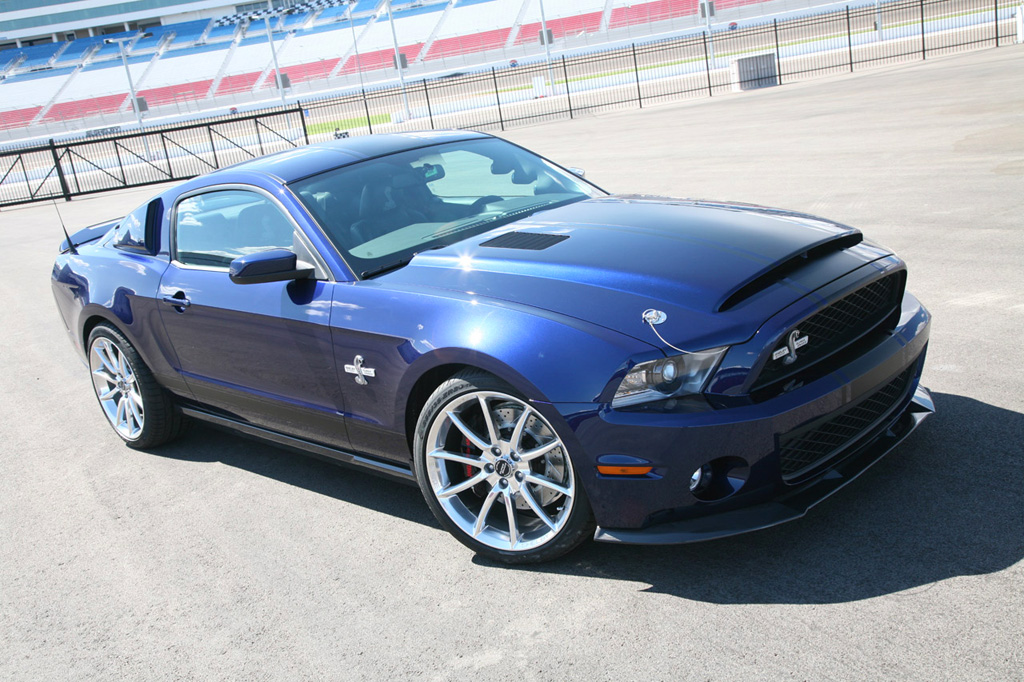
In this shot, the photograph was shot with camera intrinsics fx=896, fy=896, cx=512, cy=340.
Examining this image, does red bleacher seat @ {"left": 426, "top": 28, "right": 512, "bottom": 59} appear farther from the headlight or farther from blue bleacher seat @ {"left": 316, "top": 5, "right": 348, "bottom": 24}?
the headlight

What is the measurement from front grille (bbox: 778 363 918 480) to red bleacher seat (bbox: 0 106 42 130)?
69.9 metres

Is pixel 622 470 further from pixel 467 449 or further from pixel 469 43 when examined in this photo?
pixel 469 43

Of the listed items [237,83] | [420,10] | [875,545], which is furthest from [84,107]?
[875,545]

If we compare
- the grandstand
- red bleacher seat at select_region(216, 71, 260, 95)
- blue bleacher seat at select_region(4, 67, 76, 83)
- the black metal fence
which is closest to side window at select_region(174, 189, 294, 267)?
the black metal fence

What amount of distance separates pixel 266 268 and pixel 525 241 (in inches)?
43.6

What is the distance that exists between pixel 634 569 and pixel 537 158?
8.83 feet

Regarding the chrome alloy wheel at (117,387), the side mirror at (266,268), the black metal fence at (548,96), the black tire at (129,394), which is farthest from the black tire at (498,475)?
the black metal fence at (548,96)

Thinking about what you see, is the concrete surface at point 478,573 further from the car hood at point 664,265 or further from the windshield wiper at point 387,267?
the windshield wiper at point 387,267

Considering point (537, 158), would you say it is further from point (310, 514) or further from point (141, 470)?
point (141, 470)

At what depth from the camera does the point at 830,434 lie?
3139 millimetres

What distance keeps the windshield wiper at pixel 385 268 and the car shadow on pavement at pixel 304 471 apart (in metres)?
0.91

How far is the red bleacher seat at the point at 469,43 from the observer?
61594 millimetres

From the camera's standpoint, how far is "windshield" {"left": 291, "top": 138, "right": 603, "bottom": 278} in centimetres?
404

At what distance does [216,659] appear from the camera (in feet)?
10.2
